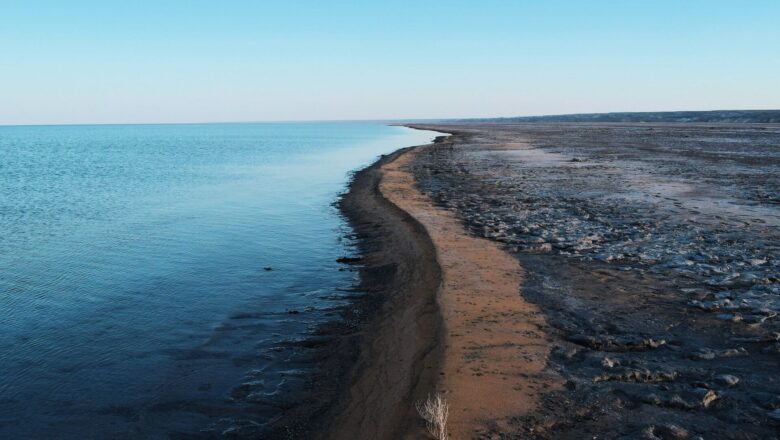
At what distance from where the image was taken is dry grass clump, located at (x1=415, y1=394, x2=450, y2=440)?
228 inches

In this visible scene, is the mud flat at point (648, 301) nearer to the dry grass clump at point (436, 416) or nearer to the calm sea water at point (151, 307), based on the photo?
the dry grass clump at point (436, 416)

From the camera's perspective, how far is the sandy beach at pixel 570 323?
20.6 ft

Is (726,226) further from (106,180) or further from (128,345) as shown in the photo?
(106,180)

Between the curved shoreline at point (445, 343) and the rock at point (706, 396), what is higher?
the rock at point (706, 396)

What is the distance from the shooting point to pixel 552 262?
1305 cm


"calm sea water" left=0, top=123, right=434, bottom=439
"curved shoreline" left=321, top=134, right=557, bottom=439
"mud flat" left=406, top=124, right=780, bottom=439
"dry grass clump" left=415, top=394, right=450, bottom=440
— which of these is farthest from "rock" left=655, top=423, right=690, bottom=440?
"calm sea water" left=0, top=123, right=434, bottom=439

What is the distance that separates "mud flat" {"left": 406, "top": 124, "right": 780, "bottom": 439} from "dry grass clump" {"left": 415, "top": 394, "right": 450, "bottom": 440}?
0.60m

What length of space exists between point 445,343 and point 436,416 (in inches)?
102

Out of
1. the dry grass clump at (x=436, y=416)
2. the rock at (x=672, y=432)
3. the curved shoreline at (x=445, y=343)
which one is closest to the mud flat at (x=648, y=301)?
the rock at (x=672, y=432)

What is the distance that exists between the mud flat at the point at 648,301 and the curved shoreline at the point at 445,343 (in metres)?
0.34

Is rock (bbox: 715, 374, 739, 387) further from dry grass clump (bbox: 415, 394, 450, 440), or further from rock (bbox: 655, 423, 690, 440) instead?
dry grass clump (bbox: 415, 394, 450, 440)

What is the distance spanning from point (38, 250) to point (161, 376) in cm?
1113

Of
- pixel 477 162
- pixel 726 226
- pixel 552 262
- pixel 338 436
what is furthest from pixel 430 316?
pixel 477 162

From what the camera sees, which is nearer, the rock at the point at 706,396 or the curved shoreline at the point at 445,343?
the rock at the point at 706,396
